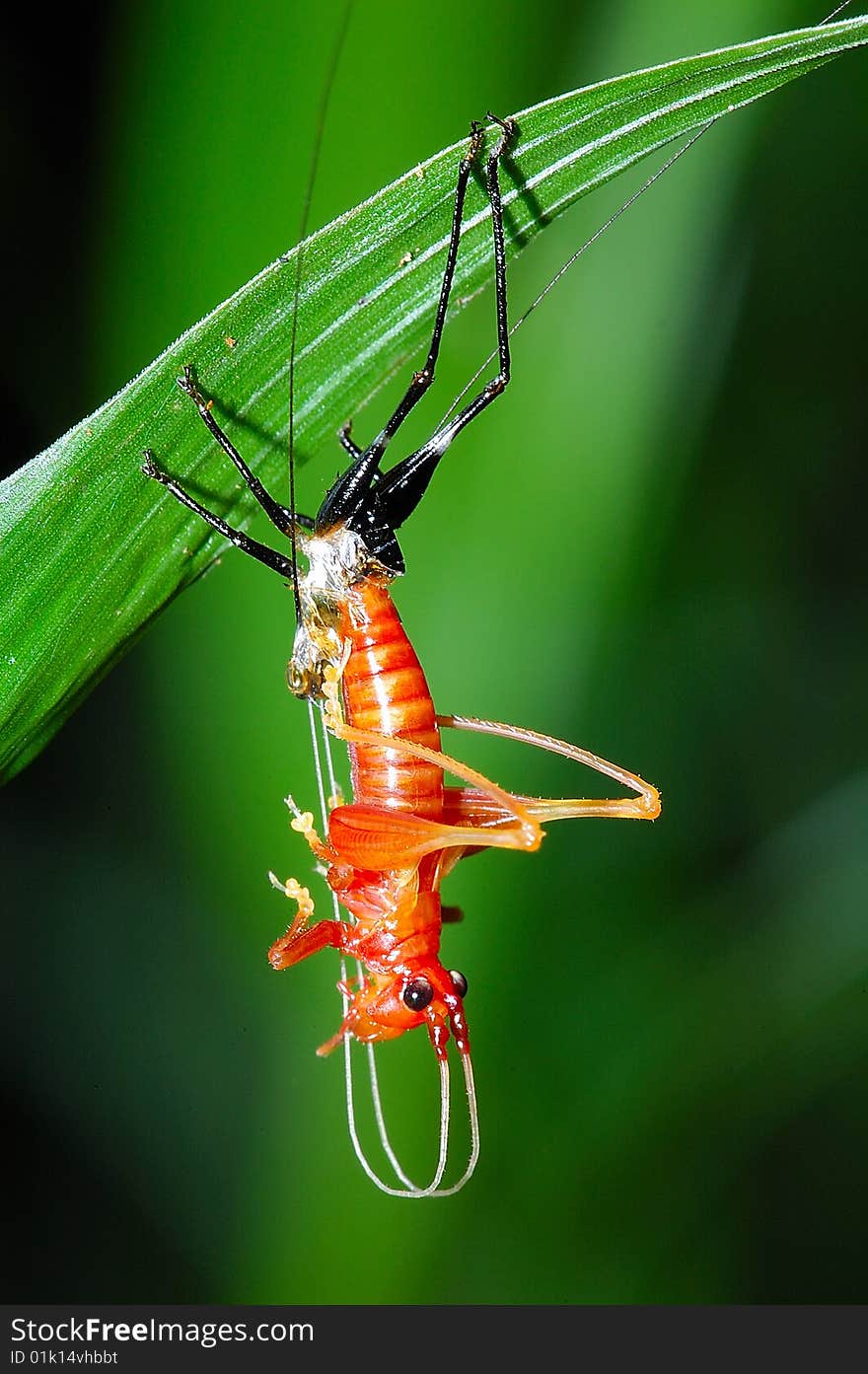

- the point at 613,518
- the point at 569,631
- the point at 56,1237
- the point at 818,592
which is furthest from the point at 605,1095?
the point at 818,592

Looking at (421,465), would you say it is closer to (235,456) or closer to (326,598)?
(326,598)

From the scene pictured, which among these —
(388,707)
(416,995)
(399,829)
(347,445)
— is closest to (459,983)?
(416,995)

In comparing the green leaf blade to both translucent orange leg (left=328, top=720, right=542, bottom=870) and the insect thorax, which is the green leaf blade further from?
translucent orange leg (left=328, top=720, right=542, bottom=870)

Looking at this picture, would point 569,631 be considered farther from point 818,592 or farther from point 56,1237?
point 56,1237

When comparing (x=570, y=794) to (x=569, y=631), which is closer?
(x=569, y=631)

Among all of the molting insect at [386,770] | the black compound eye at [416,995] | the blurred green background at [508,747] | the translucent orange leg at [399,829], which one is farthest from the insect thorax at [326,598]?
the black compound eye at [416,995]

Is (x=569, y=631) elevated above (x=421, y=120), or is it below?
below

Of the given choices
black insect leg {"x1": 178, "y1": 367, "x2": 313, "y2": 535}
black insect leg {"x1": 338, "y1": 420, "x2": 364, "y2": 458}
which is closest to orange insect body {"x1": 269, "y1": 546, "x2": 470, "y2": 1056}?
black insect leg {"x1": 178, "y1": 367, "x2": 313, "y2": 535}

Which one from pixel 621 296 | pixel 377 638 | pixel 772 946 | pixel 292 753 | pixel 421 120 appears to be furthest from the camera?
pixel 772 946
